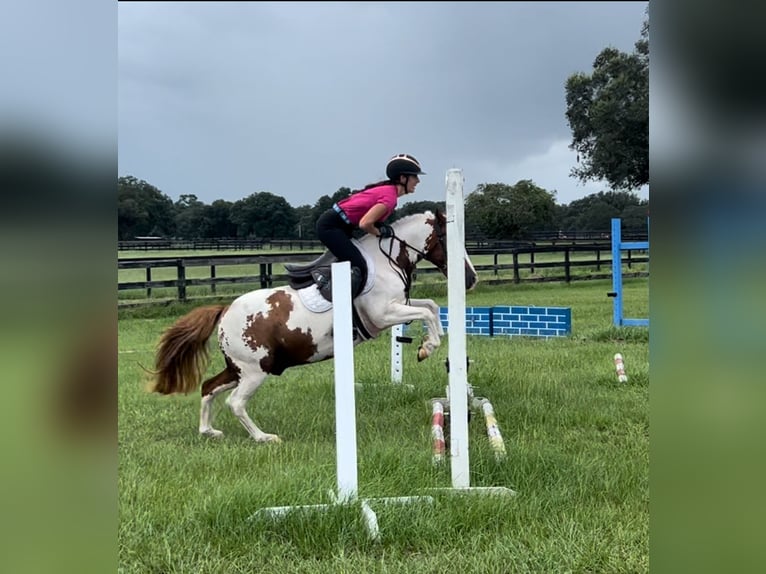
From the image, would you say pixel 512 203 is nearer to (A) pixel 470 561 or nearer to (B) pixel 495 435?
(B) pixel 495 435

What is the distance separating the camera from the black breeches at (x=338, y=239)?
3875 mm

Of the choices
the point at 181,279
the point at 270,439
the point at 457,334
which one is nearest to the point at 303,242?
the point at 181,279

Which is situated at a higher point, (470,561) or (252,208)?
(252,208)

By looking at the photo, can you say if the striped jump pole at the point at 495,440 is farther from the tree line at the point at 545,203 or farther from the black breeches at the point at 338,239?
the tree line at the point at 545,203

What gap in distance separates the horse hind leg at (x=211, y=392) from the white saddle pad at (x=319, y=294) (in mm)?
673

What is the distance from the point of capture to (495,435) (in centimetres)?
321

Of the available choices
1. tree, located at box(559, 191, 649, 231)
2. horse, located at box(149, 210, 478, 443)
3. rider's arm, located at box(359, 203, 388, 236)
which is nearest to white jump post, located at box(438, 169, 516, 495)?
rider's arm, located at box(359, 203, 388, 236)

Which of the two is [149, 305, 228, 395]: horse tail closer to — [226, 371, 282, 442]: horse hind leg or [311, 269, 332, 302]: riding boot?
[226, 371, 282, 442]: horse hind leg

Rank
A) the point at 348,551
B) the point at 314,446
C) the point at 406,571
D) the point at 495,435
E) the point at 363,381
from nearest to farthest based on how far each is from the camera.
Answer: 1. the point at 406,571
2. the point at 348,551
3. the point at 495,435
4. the point at 314,446
5. the point at 363,381

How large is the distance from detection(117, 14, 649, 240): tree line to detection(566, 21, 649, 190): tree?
1cm

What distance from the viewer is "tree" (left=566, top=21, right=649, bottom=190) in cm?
336
